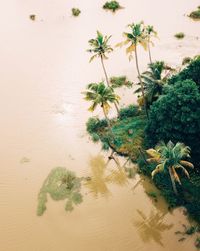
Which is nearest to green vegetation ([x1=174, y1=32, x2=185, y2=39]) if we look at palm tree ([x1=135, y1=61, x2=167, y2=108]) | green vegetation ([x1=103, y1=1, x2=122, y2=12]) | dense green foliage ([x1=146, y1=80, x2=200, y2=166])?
green vegetation ([x1=103, y1=1, x2=122, y2=12])

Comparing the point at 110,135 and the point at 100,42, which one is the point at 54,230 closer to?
the point at 110,135

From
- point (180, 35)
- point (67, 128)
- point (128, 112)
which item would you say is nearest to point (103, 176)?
point (67, 128)

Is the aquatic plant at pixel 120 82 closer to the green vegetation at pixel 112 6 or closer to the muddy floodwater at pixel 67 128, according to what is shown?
the muddy floodwater at pixel 67 128

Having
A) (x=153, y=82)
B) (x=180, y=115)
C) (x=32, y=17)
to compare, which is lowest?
(x=180, y=115)

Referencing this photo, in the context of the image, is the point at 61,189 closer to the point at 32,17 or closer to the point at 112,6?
the point at 32,17

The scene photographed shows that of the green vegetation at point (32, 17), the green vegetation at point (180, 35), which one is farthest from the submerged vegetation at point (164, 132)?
the green vegetation at point (32, 17)

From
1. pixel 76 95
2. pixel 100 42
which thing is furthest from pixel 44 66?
pixel 100 42

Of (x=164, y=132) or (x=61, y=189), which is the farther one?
(x=164, y=132)
